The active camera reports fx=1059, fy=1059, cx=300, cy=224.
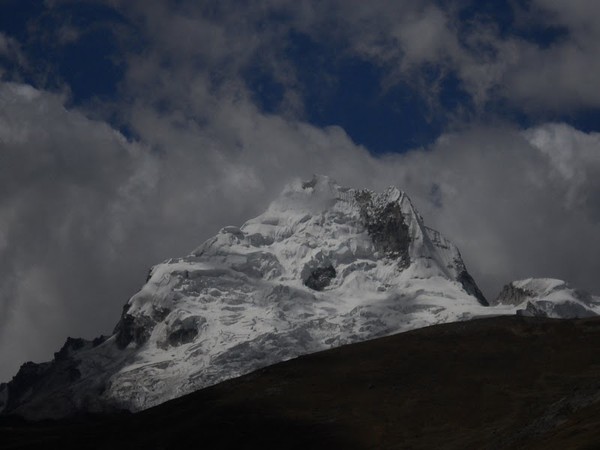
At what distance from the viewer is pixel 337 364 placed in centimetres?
17975

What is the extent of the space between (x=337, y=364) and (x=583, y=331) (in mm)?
40975

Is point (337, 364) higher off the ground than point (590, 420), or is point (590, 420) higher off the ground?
point (337, 364)

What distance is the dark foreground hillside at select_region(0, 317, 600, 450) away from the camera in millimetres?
141500

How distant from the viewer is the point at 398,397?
15625 centimetres

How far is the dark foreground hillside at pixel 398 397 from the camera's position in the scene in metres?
142

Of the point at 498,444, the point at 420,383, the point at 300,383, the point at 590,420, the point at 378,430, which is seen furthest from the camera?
the point at 300,383

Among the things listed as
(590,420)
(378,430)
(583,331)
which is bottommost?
(590,420)

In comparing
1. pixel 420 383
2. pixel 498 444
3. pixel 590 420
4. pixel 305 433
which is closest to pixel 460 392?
pixel 420 383

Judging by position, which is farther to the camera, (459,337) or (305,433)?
(459,337)

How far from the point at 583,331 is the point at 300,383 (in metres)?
46.9

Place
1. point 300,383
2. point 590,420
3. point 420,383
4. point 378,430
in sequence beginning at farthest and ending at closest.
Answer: point 300,383, point 420,383, point 378,430, point 590,420

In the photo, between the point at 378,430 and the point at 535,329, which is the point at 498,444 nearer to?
the point at 378,430

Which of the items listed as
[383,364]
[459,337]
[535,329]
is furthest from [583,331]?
[383,364]

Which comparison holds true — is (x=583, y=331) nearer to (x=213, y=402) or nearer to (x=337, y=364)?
(x=337, y=364)
